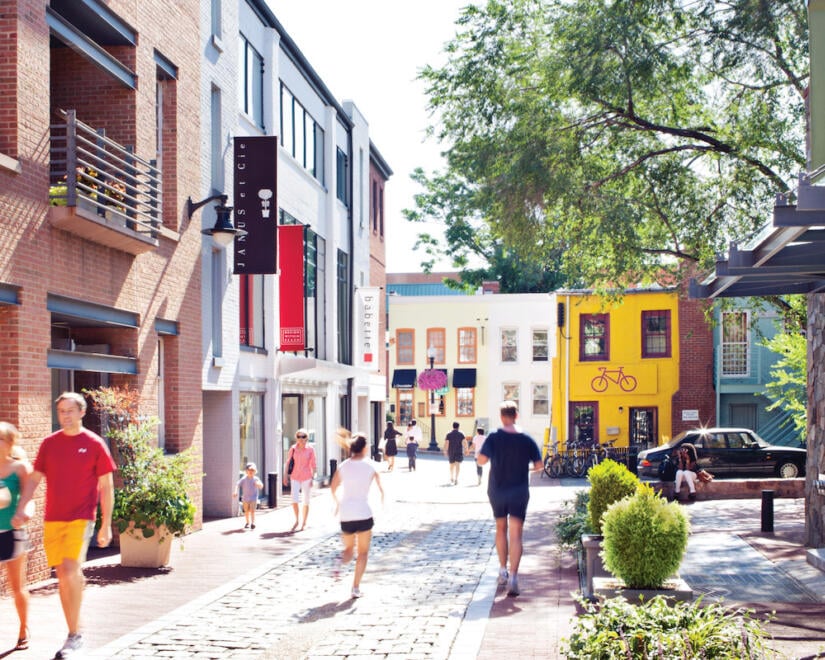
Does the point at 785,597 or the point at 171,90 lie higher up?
the point at 171,90

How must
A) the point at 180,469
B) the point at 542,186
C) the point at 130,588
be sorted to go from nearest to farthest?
the point at 130,588, the point at 180,469, the point at 542,186

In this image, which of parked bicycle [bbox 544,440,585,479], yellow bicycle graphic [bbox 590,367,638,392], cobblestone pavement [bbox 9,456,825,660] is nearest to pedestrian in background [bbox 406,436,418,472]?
parked bicycle [bbox 544,440,585,479]

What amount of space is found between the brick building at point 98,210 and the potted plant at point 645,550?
6.64 meters

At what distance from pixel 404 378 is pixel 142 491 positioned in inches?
1631

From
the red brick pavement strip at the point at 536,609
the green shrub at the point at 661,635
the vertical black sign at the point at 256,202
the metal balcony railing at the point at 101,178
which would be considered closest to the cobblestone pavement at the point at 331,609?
the red brick pavement strip at the point at 536,609

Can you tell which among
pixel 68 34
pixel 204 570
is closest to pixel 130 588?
pixel 204 570

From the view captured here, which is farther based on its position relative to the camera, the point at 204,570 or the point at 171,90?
the point at 171,90

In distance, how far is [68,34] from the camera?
13227 millimetres

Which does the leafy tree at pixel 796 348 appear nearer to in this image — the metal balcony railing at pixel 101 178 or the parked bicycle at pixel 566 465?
the parked bicycle at pixel 566 465

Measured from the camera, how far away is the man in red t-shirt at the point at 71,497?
8.21m

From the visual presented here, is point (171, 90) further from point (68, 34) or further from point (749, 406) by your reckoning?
point (749, 406)

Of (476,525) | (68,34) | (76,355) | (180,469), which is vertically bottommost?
(476,525)

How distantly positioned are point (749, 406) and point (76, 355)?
3007cm

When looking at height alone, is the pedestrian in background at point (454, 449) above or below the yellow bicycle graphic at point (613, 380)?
below
